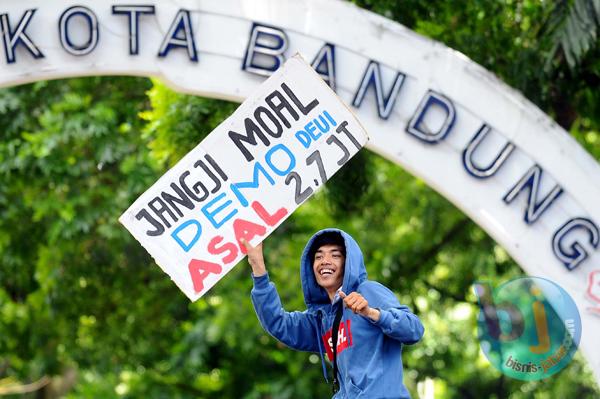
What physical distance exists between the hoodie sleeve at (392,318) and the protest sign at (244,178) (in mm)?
782

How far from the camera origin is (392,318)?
6.00 metres

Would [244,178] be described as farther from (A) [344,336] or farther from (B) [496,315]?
(B) [496,315]

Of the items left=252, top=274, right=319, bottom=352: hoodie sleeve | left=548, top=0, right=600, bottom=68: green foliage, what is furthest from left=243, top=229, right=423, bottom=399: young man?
left=548, top=0, right=600, bottom=68: green foliage

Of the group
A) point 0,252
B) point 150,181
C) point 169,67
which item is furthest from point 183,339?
point 169,67

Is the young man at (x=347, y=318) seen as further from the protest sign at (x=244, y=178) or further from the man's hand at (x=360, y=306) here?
the protest sign at (x=244, y=178)

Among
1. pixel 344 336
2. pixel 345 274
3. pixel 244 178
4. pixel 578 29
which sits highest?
pixel 578 29

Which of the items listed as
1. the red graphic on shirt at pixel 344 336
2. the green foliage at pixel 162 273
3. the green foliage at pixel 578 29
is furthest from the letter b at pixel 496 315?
the green foliage at pixel 162 273

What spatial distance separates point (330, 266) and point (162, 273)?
9489 mm

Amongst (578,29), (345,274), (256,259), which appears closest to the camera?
(345,274)

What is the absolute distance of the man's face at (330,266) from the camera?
634 cm

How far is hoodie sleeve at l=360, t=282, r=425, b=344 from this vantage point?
5992mm

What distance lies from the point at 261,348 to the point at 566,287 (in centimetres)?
831

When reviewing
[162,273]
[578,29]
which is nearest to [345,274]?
[578,29]

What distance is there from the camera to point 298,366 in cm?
1700
